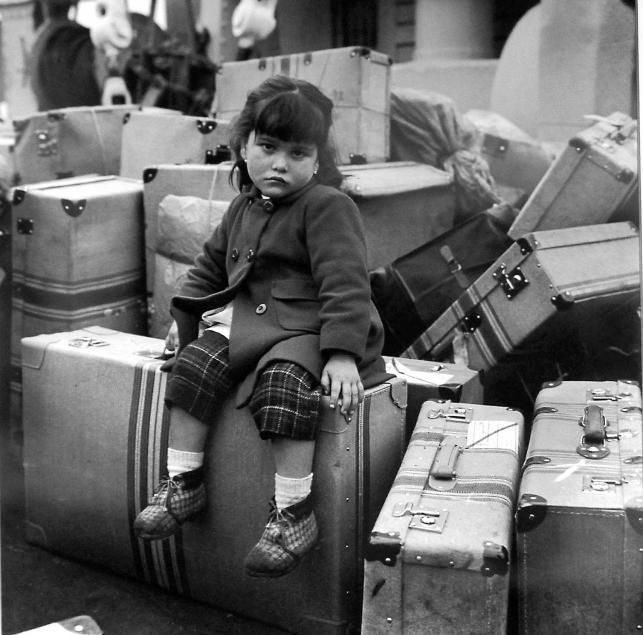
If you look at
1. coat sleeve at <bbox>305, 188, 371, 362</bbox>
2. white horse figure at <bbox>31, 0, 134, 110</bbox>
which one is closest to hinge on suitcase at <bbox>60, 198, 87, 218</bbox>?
coat sleeve at <bbox>305, 188, 371, 362</bbox>

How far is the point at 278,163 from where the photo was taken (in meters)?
2.03

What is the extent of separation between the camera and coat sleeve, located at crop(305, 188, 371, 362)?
195 centimetres

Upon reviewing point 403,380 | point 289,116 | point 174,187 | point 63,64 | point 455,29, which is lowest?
point 403,380

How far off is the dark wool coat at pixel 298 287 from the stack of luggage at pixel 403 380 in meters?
0.14

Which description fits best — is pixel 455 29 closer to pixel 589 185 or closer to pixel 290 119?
pixel 589 185

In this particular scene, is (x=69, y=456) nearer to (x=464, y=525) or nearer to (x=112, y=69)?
(x=464, y=525)

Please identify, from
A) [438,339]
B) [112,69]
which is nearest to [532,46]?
[112,69]

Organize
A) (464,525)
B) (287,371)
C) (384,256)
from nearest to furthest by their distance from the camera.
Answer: (464,525)
(287,371)
(384,256)

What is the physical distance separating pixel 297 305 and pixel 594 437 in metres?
0.72

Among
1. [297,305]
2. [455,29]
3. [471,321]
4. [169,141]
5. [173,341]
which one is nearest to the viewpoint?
[297,305]

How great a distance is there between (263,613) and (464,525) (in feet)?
2.18

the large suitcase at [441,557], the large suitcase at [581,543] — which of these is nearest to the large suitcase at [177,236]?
the large suitcase at [441,557]

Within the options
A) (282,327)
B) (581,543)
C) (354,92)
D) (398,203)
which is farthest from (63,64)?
(581,543)

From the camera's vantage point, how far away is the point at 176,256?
120 inches
